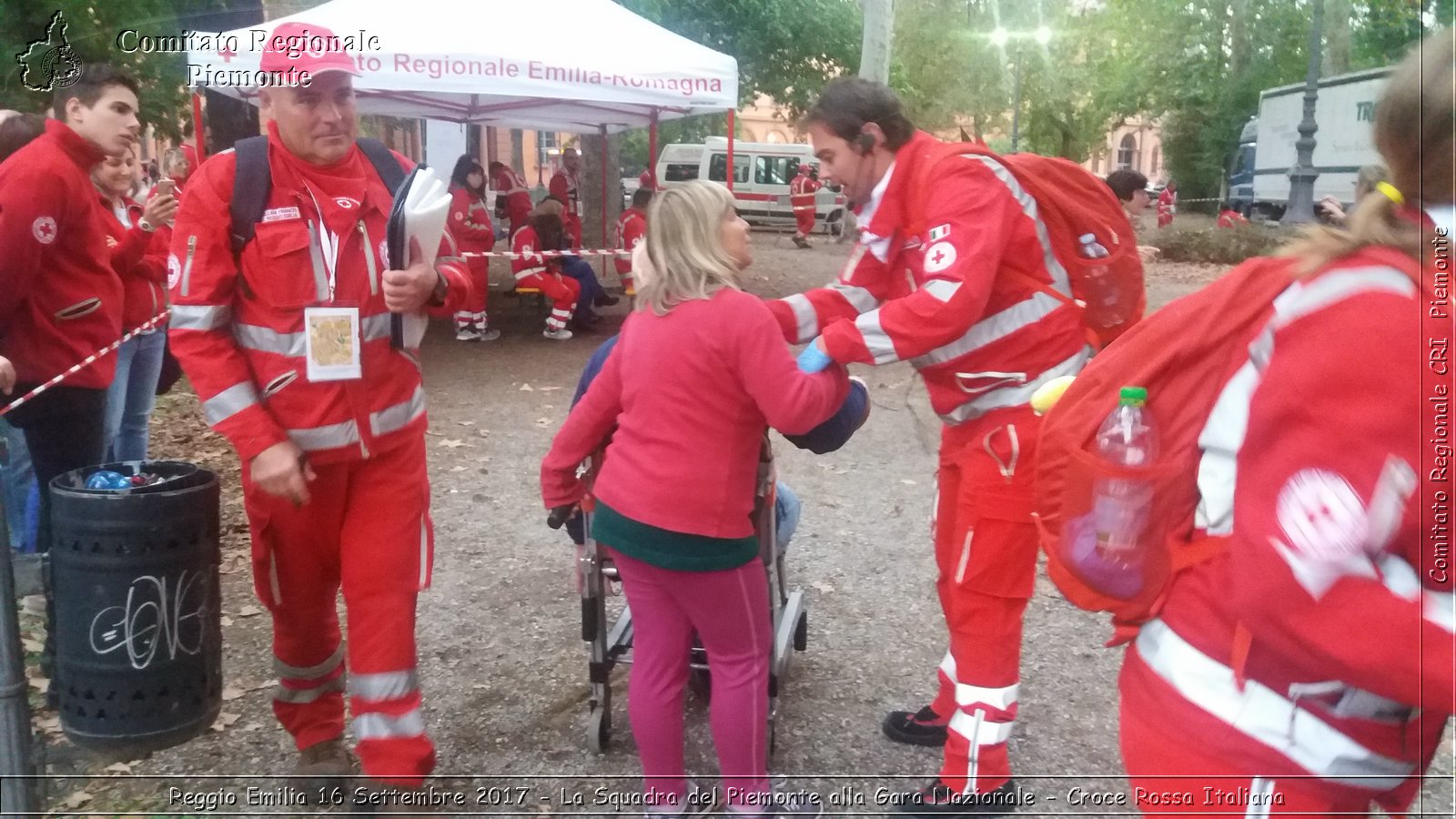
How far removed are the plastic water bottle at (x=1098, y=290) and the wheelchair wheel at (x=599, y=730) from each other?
6.41 feet

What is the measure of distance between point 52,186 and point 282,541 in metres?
1.78

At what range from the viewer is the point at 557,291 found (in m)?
11.6

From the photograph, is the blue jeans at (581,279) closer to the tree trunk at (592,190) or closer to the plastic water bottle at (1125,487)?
the tree trunk at (592,190)

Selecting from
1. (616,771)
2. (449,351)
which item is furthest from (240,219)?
(449,351)

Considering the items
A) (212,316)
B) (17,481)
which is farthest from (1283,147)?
(212,316)

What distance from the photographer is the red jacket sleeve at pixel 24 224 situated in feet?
11.7

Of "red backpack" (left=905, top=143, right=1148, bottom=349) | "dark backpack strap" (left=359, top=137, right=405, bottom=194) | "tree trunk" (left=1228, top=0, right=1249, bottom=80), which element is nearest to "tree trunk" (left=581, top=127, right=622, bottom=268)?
"dark backpack strap" (left=359, top=137, right=405, bottom=194)

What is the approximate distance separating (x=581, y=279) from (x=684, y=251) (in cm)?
1004

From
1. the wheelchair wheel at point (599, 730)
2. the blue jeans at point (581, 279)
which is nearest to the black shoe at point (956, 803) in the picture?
the wheelchair wheel at point (599, 730)

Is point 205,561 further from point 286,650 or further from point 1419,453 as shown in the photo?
point 1419,453

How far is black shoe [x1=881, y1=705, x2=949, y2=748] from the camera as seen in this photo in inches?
137

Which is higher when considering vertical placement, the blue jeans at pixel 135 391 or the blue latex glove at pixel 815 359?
the blue latex glove at pixel 815 359

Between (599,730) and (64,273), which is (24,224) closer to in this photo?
(64,273)

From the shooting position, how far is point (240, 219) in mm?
2672
